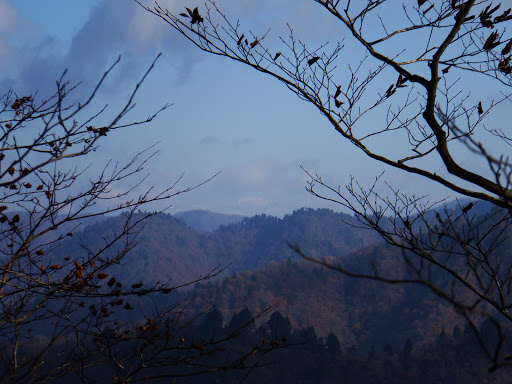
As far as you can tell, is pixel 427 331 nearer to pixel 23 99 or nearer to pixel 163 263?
pixel 23 99

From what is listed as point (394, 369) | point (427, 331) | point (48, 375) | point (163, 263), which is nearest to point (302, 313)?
point (427, 331)

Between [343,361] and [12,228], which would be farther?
[343,361]

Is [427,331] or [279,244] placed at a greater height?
[279,244]

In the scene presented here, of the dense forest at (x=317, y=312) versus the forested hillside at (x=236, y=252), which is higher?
the forested hillside at (x=236, y=252)

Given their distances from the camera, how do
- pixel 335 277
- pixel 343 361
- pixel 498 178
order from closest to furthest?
1. pixel 498 178
2. pixel 343 361
3. pixel 335 277

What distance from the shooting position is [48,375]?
453 centimetres

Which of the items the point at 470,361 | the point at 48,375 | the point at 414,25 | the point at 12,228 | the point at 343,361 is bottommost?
the point at 470,361

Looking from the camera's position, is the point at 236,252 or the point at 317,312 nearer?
the point at 317,312

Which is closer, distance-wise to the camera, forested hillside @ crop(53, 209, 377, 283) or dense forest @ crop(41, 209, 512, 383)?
dense forest @ crop(41, 209, 512, 383)

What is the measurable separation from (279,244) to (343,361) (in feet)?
446

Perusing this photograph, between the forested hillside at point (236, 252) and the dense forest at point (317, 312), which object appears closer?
the dense forest at point (317, 312)

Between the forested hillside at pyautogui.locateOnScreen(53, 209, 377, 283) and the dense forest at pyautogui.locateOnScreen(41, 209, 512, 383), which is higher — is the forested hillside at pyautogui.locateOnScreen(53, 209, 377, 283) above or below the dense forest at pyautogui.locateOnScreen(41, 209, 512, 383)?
above

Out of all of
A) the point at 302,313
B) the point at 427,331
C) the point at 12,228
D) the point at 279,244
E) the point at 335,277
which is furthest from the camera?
the point at 279,244

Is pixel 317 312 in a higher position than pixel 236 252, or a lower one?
lower
